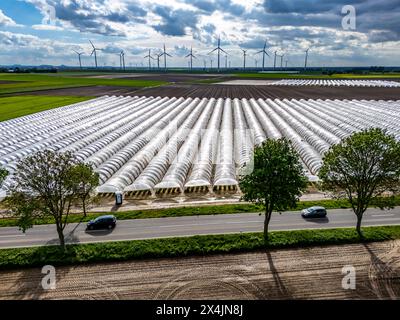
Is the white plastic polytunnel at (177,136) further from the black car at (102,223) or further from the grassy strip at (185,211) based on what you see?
the black car at (102,223)

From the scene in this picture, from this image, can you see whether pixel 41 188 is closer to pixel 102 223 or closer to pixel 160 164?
pixel 102 223

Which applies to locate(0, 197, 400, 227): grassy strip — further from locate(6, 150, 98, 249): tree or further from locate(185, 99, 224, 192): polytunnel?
locate(6, 150, 98, 249): tree

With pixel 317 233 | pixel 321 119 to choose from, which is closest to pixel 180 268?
pixel 317 233

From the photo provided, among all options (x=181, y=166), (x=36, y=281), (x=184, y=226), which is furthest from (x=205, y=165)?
(x=36, y=281)

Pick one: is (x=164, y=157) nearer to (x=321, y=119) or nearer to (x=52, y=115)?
(x=321, y=119)

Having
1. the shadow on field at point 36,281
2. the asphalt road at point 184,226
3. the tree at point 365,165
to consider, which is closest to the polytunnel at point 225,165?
the asphalt road at point 184,226
